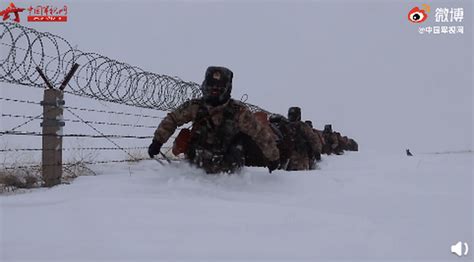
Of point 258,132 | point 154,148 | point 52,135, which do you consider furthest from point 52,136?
point 258,132

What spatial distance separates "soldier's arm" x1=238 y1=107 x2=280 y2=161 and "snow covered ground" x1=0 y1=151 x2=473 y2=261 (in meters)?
0.71

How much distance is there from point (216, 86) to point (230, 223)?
86.7 inches

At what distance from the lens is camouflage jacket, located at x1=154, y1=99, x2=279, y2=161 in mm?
4414

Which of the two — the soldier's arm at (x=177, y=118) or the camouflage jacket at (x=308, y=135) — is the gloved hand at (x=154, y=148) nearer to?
the soldier's arm at (x=177, y=118)

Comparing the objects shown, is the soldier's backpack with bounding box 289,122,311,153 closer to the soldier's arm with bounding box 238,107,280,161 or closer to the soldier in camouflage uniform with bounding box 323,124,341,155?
the soldier's arm with bounding box 238,107,280,161

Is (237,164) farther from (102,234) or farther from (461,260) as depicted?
(461,260)

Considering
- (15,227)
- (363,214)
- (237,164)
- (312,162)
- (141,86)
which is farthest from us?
(312,162)

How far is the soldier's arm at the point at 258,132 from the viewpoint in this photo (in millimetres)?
4402

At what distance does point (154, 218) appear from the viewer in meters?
2.51

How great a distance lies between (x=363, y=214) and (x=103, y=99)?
13.7 feet

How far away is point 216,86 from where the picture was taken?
440 centimetres

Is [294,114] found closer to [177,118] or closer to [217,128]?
[217,128]

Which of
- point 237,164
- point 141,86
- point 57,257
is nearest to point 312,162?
point 141,86

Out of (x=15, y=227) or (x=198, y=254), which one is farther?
(x=15, y=227)
